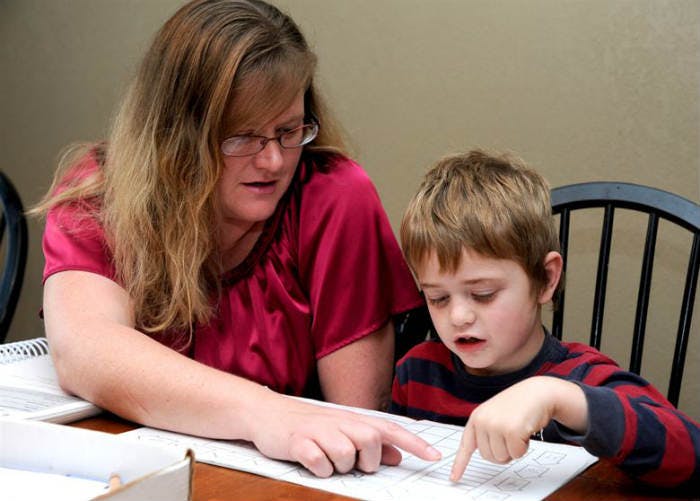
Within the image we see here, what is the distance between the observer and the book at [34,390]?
109cm

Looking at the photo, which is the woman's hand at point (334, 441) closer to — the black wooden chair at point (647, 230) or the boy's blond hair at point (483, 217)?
the boy's blond hair at point (483, 217)

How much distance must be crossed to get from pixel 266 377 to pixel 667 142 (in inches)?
47.7

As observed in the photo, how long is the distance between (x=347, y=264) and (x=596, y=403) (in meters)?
0.56

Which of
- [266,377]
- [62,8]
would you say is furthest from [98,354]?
[62,8]

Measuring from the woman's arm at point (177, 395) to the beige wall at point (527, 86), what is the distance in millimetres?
1057

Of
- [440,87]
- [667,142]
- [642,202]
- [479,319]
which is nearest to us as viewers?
[479,319]

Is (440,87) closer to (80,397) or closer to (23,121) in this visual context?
(80,397)

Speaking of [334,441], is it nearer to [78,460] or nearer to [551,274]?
[78,460]

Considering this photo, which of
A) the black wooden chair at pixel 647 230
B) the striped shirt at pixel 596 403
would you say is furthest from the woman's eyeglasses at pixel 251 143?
the black wooden chair at pixel 647 230

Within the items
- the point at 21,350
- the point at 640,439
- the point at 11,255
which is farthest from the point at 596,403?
the point at 11,255

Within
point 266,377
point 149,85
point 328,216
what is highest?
point 149,85

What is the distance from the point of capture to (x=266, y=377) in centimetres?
134

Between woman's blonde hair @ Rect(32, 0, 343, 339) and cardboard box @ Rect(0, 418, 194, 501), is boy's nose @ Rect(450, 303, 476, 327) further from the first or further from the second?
cardboard box @ Rect(0, 418, 194, 501)

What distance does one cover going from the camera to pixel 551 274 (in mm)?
1176
